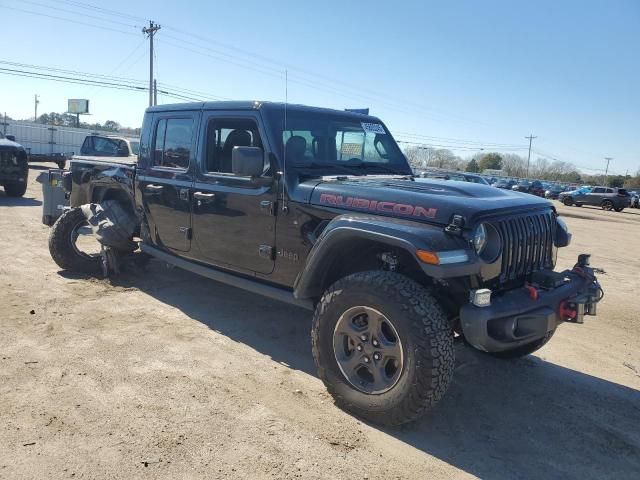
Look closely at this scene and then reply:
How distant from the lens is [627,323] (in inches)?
222

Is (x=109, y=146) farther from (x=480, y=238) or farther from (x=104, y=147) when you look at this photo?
(x=480, y=238)

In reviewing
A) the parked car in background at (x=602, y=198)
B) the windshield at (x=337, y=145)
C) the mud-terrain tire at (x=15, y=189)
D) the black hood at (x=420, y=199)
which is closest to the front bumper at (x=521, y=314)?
the black hood at (x=420, y=199)

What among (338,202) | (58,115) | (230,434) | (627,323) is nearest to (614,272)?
(627,323)

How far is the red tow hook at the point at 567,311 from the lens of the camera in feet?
10.7

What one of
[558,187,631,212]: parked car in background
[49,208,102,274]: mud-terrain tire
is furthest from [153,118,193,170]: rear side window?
[558,187,631,212]: parked car in background

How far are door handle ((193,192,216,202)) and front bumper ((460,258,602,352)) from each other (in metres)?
2.42

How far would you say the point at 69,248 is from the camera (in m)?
6.23

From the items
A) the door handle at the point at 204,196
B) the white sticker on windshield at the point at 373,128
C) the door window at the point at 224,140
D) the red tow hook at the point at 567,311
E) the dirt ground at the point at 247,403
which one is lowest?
the dirt ground at the point at 247,403

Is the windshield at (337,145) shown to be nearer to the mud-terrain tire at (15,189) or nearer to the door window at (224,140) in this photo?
the door window at (224,140)

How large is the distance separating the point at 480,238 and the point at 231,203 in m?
2.10

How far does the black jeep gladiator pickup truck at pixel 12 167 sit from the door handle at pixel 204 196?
11.1 meters

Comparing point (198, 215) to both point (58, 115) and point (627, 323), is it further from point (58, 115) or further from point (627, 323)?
point (58, 115)

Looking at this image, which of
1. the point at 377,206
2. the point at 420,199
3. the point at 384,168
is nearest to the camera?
the point at 420,199

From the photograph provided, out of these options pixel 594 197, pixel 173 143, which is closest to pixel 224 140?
pixel 173 143
